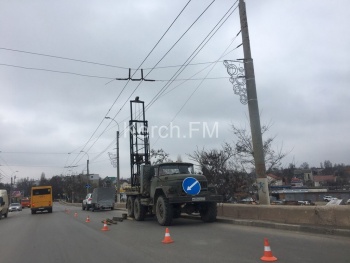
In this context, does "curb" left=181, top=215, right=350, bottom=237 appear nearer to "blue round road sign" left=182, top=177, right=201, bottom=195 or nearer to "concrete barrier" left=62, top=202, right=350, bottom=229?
"concrete barrier" left=62, top=202, right=350, bottom=229

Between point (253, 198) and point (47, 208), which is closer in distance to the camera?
point (253, 198)

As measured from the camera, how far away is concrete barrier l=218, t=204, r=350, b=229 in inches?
415

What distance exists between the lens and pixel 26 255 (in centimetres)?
962

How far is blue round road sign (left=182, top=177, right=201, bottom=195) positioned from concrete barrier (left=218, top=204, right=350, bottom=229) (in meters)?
2.01

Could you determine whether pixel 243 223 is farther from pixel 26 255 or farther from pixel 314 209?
pixel 26 255

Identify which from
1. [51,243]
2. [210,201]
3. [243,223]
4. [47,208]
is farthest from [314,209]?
[47,208]

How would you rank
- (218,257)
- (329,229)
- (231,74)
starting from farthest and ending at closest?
(231,74) < (329,229) < (218,257)

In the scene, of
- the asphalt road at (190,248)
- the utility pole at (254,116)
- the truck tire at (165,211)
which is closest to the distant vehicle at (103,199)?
the truck tire at (165,211)

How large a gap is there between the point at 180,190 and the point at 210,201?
133 centimetres

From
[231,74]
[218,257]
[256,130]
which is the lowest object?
[218,257]

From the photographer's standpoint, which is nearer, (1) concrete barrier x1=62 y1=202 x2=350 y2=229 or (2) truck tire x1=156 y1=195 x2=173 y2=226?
(1) concrete barrier x1=62 y1=202 x2=350 y2=229

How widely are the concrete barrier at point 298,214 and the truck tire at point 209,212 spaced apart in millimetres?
900

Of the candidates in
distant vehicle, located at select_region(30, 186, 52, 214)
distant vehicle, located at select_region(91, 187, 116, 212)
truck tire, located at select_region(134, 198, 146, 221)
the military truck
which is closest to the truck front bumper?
the military truck

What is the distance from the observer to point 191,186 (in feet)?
48.0
